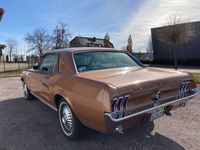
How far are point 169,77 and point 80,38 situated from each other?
34.1m

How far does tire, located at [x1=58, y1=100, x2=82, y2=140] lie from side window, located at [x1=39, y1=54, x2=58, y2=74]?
2.57 ft

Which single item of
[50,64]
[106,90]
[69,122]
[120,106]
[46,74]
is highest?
[50,64]

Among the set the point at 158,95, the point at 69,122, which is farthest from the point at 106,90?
the point at 69,122

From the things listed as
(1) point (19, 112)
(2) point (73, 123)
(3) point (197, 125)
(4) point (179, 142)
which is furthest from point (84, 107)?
(1) point (19, 112)

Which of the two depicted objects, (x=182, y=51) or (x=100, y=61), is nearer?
(x=100, y=61)

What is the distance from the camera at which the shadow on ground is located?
3.55 m

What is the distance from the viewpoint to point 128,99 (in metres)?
2.91

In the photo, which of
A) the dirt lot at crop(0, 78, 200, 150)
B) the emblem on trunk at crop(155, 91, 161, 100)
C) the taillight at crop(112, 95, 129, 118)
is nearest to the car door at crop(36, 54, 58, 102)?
the dirt lot at crop(0, 78, 200, 150)

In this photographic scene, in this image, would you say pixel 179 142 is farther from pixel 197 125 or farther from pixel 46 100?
pixel 46 100

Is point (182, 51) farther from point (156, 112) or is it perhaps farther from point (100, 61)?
point (156, 112)

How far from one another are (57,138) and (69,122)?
1.19 feet

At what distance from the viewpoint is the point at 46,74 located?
15.7 ft

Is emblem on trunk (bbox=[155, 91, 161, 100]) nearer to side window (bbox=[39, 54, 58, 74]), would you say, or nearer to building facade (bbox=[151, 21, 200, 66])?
side window (bbox=[39, 54, 58, 74])

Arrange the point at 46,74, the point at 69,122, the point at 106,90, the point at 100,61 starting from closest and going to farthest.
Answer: the point at 106,90
the point at 69,122
the point at 100,61
the point at 46,74
